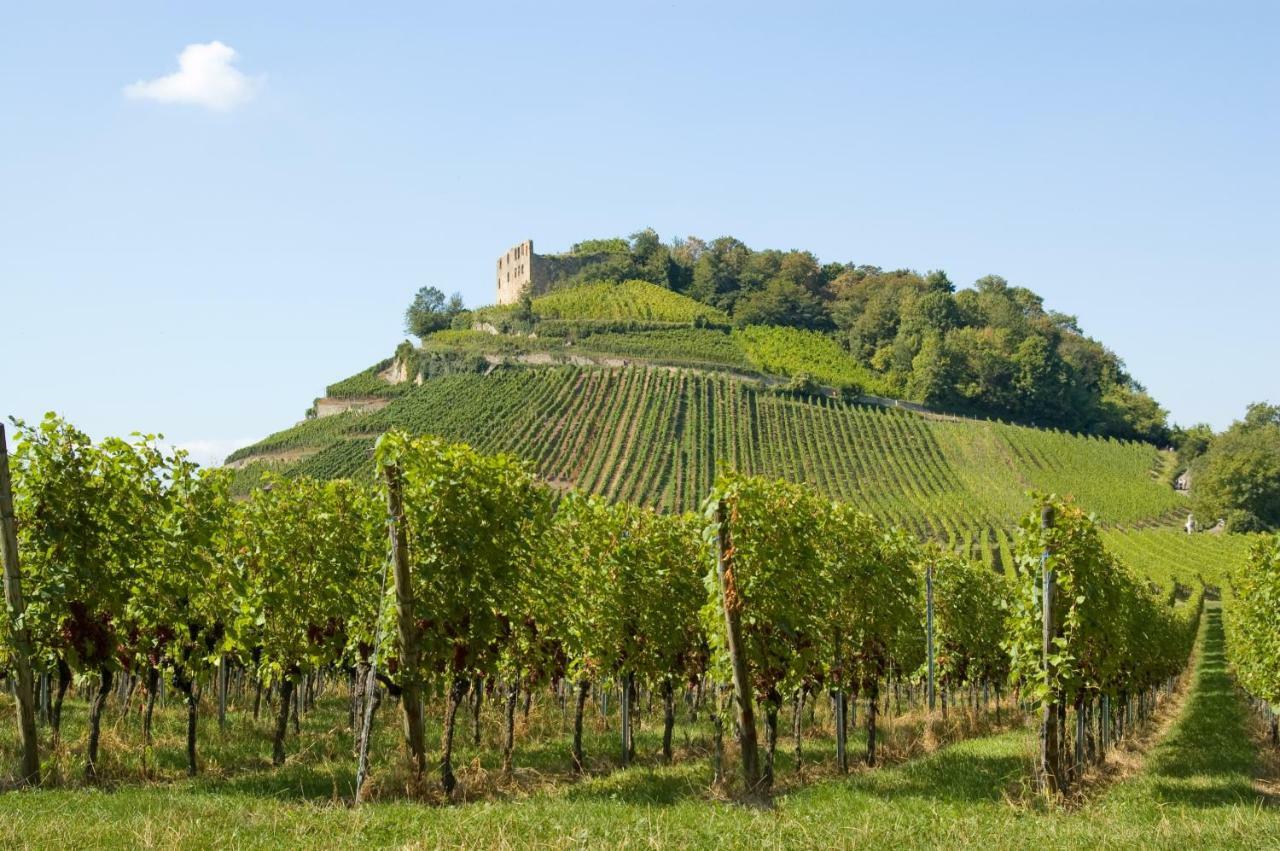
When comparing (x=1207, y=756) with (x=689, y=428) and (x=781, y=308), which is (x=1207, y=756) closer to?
(x=689, y=428)

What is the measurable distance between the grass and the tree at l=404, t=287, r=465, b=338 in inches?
5381

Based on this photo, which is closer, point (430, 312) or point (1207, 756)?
point (1207, 756)

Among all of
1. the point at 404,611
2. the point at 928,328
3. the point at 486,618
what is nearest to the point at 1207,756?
the point at 486,618

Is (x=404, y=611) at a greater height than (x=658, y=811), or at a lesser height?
greater

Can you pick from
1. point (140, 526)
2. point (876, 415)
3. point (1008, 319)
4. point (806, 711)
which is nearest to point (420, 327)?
point (876, 415)

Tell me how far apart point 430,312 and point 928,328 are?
69929mm

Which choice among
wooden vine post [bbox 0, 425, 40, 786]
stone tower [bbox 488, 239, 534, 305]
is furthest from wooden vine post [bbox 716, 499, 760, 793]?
stone tower [bbox 488, 239, 534, 305]

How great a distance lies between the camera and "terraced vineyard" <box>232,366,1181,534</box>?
299 ft

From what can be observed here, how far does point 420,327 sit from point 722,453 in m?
69.3

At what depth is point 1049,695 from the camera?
595 inches

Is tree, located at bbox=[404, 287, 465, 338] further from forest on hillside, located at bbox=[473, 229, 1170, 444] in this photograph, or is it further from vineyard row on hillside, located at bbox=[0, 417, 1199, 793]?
vineyard row on hillside, located at bbox=[0, 417, 1199, 793]

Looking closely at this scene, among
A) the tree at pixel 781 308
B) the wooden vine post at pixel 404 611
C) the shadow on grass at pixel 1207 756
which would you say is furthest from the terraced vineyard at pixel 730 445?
the wooden vine post at pixel 404 611

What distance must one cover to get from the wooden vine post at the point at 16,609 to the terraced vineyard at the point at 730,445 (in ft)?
224

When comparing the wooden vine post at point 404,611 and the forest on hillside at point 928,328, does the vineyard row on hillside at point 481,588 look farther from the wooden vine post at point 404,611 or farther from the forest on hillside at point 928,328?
the forest on hillside at point 928,328
